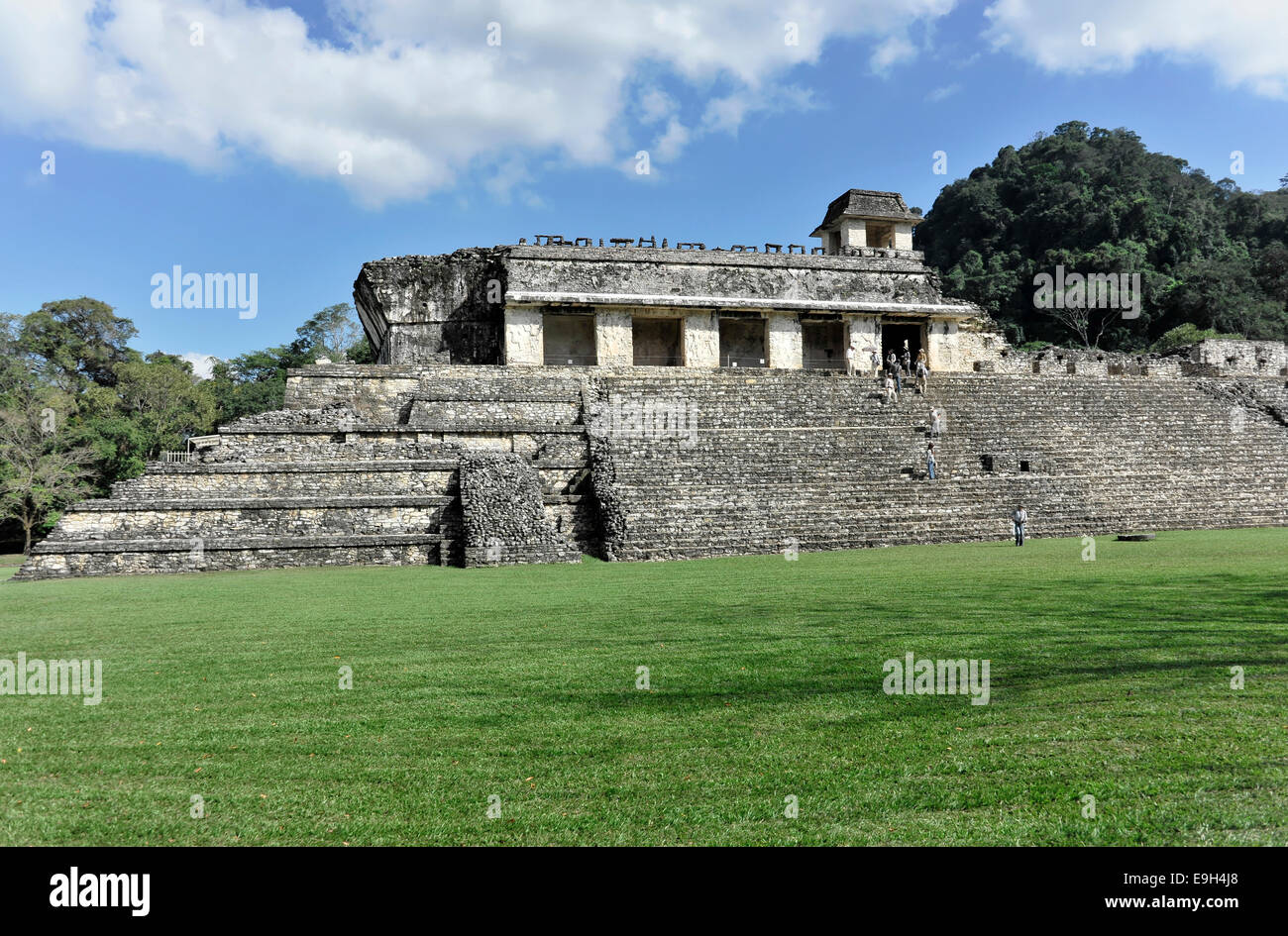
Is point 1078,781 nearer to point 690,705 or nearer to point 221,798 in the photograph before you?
point 690,705

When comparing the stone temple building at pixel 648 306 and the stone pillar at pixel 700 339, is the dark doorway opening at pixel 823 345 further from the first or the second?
the stone pillar at pixel 700 339

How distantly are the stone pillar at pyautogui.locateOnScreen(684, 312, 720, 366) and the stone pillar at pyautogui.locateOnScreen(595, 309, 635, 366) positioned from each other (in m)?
1.56

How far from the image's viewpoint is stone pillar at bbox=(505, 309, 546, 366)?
20.6m

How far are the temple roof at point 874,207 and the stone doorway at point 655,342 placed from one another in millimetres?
7836

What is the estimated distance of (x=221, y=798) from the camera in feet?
8.98

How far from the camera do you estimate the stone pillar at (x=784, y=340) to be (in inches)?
869

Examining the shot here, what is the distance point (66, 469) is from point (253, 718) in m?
Answer: 29.4

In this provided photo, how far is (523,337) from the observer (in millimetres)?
20672

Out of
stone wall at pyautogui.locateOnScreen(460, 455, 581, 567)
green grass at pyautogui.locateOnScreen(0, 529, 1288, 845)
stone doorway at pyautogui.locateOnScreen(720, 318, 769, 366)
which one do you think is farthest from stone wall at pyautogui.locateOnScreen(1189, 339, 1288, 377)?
stone wall at pyautogui.locateOnScreen(460, 455, 581, 567)

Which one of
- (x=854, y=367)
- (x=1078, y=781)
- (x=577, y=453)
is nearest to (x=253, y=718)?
(x=1078, y=781)

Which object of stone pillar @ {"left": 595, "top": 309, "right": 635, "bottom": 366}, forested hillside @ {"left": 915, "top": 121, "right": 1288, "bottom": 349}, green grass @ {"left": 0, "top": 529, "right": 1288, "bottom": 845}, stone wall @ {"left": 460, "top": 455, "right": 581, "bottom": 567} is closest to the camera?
green grass @ {"left": 0, "top": 529, "right": 1288, "bottom": 845}

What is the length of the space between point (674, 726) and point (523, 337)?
18.1 meters
